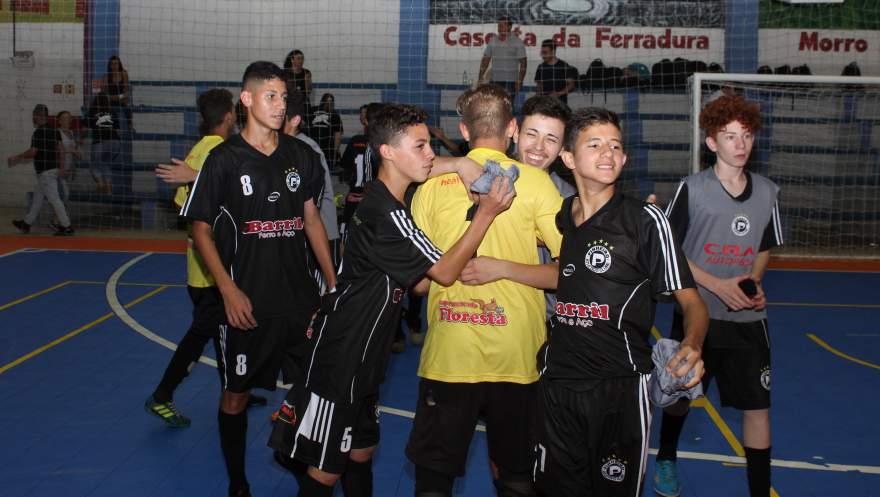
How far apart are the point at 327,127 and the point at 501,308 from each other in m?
10.0

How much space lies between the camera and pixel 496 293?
12.3 ft

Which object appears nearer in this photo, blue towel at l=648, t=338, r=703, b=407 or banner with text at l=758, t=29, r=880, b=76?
blue towel at l=648, t=338, r=703, b=407

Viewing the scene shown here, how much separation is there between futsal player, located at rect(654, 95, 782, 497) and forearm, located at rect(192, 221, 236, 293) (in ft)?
7.64

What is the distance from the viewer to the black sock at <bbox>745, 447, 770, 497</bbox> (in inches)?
172

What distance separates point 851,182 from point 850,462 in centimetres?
1076

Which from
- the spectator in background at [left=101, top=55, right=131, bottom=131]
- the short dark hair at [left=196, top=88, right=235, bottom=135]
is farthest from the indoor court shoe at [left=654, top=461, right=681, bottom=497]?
the spectator in background at [left=101, top=55, right=131, bottom=131]

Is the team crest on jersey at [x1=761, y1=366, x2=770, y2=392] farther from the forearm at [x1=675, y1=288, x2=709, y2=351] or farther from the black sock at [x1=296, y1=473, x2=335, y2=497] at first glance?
the black sock at [x1=296, y1=473, x2=335, y2=497]

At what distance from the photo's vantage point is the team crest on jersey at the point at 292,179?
4.64 meters

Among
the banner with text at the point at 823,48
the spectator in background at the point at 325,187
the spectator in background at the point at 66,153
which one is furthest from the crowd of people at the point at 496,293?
the banner with text at the point at 823,48

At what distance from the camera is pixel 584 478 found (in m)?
3.50

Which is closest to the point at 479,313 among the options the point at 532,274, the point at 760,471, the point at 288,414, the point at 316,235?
the point at 532,274

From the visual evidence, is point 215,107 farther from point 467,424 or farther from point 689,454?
point 689,454

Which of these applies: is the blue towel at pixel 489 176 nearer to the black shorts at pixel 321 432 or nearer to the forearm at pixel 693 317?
the forearm at pixel 693 317

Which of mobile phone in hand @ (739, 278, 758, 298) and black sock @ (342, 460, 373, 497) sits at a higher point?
mobile phone in hand @ (739, 278, 758, 298)
